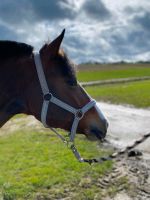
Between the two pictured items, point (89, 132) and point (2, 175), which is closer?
point (89, 132)

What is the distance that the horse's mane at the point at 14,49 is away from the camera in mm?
4270

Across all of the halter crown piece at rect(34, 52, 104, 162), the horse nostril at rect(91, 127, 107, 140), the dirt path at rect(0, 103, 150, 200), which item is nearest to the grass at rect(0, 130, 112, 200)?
the dirt path at rect(0, 103, 150, 200)

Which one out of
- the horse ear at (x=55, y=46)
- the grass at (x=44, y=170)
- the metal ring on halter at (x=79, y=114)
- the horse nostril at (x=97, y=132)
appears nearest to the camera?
the horse ear at (x=55, y=46)

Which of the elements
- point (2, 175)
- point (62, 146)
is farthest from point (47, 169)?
point (62, 146)

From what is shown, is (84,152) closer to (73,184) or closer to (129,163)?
(129,163)

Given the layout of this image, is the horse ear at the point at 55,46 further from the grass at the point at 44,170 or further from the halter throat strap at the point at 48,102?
the grass at the point at 44,170

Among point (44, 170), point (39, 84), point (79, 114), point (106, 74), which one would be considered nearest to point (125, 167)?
point (44, 170)

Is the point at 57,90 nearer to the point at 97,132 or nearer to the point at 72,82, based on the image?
the point at 72,82

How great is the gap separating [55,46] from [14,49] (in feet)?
1.43

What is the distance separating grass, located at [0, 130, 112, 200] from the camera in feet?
22.8

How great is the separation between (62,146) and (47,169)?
230 centimetres

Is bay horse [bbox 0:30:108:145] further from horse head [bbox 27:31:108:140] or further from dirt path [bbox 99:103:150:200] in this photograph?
dirt path [bbox 99:103:150:200]

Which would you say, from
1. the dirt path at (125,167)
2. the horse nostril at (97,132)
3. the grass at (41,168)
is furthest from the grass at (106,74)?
the horse nostril at (97,132)

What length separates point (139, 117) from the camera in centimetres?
1633
